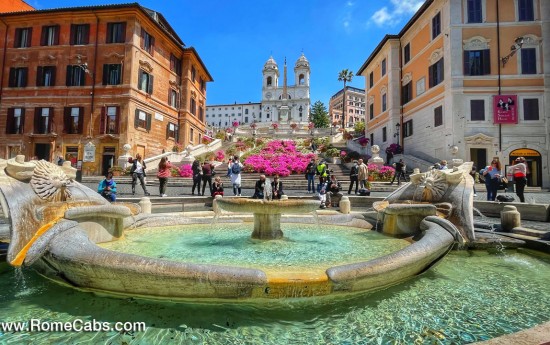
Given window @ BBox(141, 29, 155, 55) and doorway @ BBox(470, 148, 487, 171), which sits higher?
window @ BBox(141, 29, 155, 55)

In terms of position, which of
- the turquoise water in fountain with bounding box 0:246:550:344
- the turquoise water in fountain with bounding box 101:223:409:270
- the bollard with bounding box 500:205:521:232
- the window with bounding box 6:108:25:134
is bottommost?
the turquoise water in fountain with bounding box 0:246:550:344

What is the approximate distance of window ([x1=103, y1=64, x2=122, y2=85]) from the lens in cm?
2759

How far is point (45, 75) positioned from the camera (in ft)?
93.0

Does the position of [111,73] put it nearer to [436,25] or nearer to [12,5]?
[12,5]

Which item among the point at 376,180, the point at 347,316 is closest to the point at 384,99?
the point at 376,180

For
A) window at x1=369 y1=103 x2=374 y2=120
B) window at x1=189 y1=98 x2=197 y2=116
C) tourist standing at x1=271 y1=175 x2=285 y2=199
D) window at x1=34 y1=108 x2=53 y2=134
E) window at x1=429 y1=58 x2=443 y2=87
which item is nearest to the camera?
tourist standing at x1=271 y1=175 x2=285 y2=199

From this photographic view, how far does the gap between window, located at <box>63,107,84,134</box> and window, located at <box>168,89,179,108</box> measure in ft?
28.6

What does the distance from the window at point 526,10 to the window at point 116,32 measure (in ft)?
105

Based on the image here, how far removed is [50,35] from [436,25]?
3424 cm

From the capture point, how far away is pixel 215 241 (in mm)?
5336

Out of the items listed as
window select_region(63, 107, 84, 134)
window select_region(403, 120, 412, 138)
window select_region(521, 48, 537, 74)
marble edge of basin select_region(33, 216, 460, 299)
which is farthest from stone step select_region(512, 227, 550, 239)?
window select_region(63, 107, 84, 134)

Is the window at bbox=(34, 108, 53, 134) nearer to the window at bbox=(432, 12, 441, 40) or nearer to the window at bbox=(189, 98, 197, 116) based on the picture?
the window at bbox=(189, 98, 197, 116)

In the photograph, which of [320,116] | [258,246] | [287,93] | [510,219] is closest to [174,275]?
[258,246]

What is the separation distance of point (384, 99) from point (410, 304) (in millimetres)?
33268
